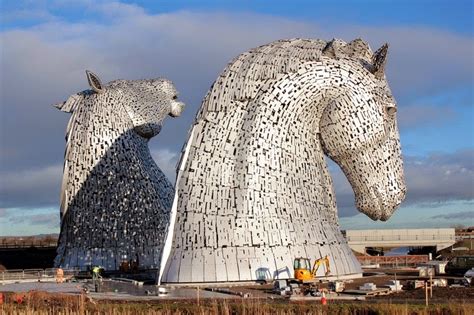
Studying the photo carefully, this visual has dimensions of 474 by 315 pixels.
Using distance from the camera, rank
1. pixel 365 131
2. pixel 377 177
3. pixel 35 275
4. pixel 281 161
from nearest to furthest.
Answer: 1. pixel 281 161
2. pixel 365 131
3. pixel 377 177
4. pixel 35 275

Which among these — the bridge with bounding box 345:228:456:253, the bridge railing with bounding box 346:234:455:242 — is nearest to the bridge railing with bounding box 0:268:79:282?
the bridge with bounding box 345:228:456:253

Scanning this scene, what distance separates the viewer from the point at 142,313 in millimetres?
14242

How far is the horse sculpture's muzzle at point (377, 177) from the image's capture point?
2223 centimetres

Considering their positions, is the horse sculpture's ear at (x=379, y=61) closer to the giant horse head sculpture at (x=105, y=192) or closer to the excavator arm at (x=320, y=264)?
the excavator arm at (x=320, y=264)

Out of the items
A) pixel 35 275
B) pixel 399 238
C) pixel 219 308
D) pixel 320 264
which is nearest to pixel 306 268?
pixel 320 264

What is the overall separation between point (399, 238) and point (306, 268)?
101 ft

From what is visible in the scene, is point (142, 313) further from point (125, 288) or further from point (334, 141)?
point (334, 141)

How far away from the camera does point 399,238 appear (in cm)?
4956

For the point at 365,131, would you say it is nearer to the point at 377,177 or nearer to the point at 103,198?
the point at 377,177

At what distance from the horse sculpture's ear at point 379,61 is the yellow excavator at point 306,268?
5584 mm

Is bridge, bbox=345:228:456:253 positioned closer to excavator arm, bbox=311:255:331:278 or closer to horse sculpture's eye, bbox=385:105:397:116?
horse sculpture's eye, bbox=385:105:397:116

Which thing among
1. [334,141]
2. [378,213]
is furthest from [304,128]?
[378,213]

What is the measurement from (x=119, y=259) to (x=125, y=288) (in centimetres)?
655

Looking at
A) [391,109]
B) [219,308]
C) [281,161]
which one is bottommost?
[219,308]
